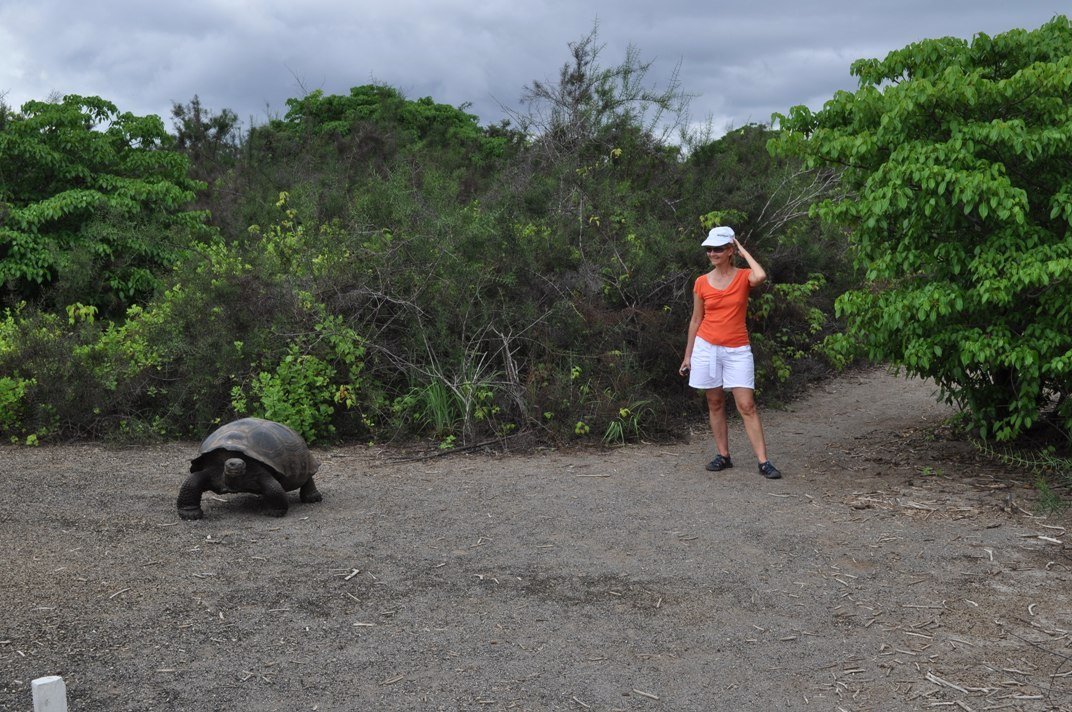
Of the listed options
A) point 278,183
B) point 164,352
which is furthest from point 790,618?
point 278,183

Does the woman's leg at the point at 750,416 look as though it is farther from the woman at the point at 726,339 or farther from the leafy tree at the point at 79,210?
the leafy tree at the point at 79,210

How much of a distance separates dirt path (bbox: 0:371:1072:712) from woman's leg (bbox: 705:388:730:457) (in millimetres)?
280

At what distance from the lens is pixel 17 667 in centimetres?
415

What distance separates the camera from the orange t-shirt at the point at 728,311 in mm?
7645

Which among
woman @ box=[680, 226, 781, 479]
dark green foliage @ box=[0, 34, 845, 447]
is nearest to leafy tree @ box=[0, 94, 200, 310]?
dark green foliage @ box=[0, 34, 845, 447]

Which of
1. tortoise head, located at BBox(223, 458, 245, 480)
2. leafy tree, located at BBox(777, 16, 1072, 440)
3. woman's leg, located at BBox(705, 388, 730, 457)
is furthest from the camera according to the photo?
woman's leg, located at BBox(705, 388, 730, 457)

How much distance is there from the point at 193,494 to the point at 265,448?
0.57 m

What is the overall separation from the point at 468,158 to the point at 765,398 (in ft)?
41.4

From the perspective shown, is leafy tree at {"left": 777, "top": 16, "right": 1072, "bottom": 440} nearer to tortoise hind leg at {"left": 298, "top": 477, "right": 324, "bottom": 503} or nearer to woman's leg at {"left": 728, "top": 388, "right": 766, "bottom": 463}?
woman's leg at {"left": 728, "top": 388, "right": 766, "bottom": 463}

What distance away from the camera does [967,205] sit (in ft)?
21.7

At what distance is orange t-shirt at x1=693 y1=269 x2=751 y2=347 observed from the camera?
764 cm

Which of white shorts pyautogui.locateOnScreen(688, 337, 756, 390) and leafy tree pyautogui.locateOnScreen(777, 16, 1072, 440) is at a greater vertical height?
leafy tree pyautogui.locateOnScreen(777, 16, 1072, 440)

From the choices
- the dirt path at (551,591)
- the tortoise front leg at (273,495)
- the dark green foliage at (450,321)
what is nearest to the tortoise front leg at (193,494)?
the dirt path at (551,591)

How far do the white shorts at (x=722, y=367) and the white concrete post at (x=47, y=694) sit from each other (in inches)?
220
